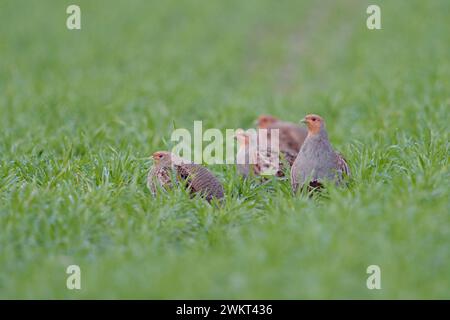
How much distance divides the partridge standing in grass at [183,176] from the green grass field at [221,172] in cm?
16

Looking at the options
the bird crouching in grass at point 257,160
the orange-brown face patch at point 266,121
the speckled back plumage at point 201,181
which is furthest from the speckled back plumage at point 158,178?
the orange-brown face patch at point 266,121

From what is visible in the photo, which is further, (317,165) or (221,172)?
(221,172)

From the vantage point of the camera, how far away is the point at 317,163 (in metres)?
6.47

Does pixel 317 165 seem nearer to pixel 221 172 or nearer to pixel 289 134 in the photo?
pixel 221 172

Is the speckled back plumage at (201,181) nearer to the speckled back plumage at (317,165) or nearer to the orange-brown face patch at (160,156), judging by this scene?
the orange-brown face patch at (160,156)

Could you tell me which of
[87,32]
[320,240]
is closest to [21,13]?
[87,32]

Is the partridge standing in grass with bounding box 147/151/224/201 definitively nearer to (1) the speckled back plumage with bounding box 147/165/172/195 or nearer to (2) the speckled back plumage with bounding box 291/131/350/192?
(1) the speckled back plumage with bounding box 147/165/172/195

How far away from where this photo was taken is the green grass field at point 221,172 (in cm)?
489

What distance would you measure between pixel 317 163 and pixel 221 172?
1.56 metres

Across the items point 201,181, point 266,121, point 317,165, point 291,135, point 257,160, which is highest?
point 266,121

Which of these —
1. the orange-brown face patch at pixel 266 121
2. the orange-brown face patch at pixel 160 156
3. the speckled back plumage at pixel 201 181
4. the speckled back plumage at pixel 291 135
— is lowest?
the speckled back plumage at pixel 201 181

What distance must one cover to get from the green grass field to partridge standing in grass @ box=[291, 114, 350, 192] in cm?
20

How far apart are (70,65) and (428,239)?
38.4 feet

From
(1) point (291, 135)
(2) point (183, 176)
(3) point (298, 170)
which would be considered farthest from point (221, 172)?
(1) point (291, 135)
